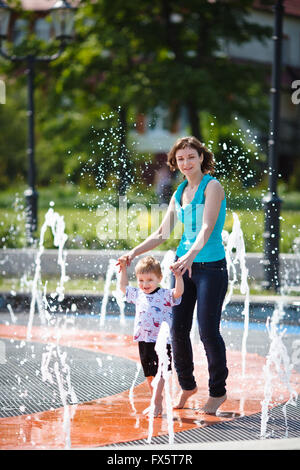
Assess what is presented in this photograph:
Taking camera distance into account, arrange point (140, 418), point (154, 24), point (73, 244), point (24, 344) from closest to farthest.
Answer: point (140, 418)
point (24, 344)
point (73, 244)
point (154, 24)

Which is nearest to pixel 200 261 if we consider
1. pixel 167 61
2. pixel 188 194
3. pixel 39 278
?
pixel 188 194

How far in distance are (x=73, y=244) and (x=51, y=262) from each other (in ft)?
5.54

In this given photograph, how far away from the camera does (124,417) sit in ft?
16.2

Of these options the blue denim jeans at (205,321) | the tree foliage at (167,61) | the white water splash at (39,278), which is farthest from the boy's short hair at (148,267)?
the tree foliage at (167,61)

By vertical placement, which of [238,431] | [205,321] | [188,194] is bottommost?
[238,431]

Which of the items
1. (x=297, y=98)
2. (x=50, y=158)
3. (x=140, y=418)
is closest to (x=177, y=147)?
(x=140, y=418)

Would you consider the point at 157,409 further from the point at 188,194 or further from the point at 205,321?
the point at 188,194

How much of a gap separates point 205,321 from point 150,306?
0.33 m

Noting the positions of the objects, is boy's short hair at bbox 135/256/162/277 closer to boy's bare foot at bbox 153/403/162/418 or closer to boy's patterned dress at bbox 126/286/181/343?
boy's patterned dress at bbox 126/286/181/343

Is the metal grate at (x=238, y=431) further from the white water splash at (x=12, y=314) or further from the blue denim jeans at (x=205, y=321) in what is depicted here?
the white water splash at (x=12, y=314)

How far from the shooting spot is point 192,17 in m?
24.6

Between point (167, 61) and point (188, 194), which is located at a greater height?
point (167, 61)

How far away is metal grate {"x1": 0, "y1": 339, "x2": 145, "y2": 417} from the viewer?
17.5 ft
